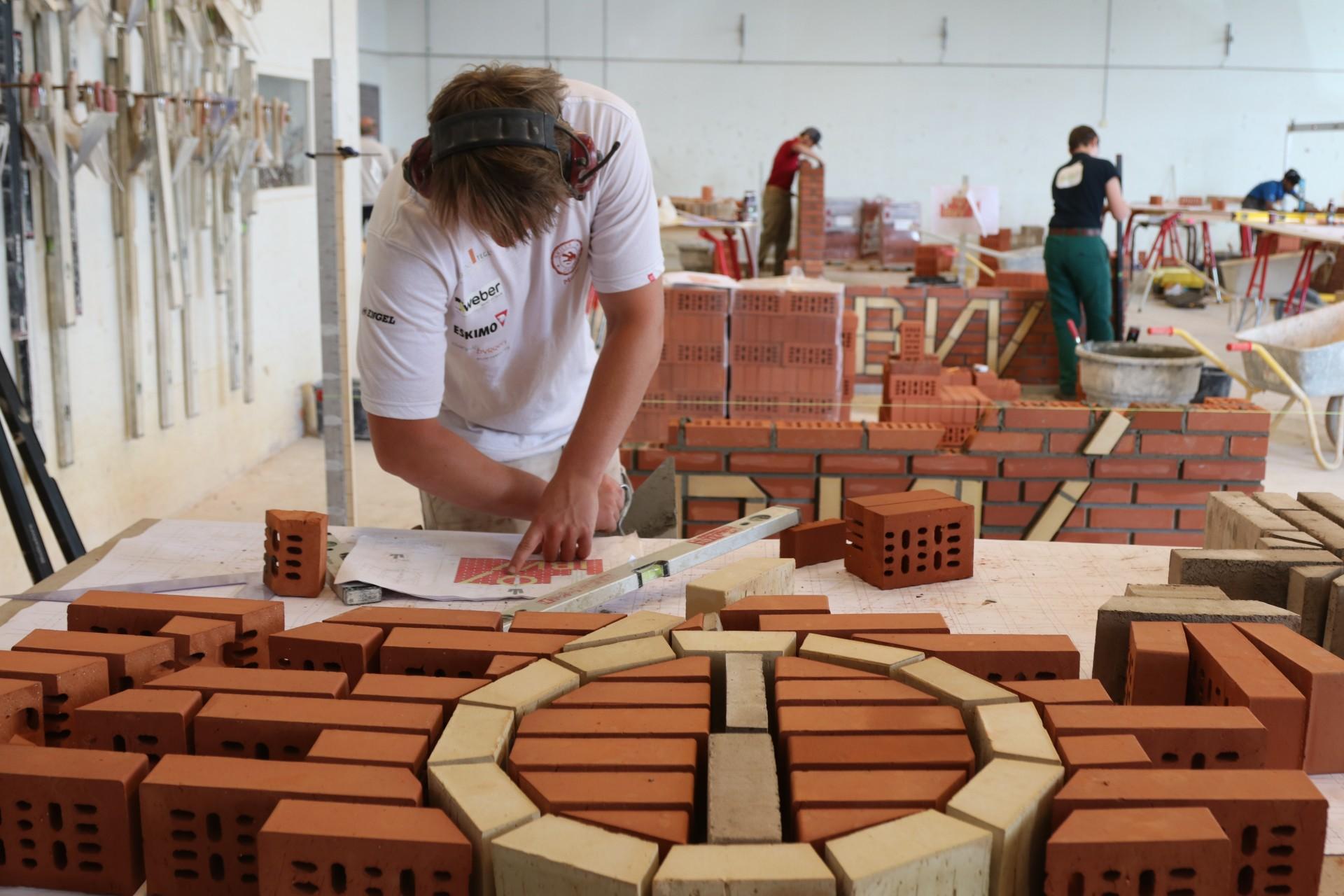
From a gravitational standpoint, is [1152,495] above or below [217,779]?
below

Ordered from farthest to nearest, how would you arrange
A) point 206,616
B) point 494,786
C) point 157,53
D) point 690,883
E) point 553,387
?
1. point 157,53
2. point 553,387
3. point 206,616
4. point 494,786
5. point 690,883

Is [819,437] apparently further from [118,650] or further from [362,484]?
[362,484]

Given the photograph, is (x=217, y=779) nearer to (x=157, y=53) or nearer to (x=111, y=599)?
(x=111, y=599)

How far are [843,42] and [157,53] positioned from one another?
12.6m

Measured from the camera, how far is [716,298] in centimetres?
646

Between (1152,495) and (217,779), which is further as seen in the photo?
(1152,495)

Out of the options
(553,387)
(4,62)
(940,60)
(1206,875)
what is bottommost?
(1206,875)

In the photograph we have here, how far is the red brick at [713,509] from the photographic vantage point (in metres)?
4.46

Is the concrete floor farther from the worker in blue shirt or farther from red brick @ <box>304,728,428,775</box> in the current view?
red brick @ <box>304,728,428,775</box>

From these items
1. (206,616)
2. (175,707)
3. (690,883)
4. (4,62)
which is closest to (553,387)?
(206,616)

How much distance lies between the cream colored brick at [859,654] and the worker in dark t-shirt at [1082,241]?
7243mm

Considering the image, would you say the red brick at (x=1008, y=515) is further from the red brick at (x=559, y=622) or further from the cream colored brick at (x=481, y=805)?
the cream colored brick at (x=481, y=805)

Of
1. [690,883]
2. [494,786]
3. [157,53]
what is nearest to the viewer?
[690,883]

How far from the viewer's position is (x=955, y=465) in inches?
179
